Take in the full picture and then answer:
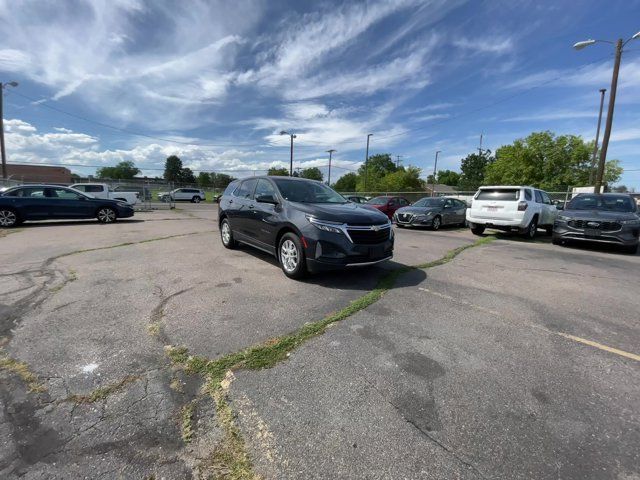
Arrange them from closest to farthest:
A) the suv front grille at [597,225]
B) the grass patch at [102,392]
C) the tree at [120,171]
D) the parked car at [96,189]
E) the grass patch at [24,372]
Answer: the grass patch at [102,392]
the grass patch at [24,372]
the suv front grille at [597,225]
the parked car at [96,189]
the tree at [120,171]

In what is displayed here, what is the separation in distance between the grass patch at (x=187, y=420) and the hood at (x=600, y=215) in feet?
34.4

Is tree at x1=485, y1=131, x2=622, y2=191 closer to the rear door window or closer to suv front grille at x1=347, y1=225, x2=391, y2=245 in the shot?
the rear door window

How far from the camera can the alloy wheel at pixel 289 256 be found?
5266 millimetres

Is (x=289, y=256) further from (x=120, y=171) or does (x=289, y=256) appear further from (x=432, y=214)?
(x=120, y=171)

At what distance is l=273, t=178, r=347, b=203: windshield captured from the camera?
5.90 m

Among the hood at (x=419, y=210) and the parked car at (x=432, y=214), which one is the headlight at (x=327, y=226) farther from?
the hood at (x=419, y=210)

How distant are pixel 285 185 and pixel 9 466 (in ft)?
16.5

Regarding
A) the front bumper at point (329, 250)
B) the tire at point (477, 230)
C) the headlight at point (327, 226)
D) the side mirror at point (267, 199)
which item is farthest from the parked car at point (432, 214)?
the headlight at point (327, 226)

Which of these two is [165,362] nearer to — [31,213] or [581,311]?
[581,311]

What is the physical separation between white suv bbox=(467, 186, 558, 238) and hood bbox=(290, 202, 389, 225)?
7189 mm

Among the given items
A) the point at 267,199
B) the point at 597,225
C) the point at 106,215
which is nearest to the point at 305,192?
the point at 267,199

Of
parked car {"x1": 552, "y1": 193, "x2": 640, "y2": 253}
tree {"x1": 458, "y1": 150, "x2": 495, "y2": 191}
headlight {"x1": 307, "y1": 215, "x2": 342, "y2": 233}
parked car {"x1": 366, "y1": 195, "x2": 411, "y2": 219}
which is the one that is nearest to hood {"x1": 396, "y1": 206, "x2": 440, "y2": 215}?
parked car {"x1": 366, "y1": 195, "x2": 411, "y2": 219}

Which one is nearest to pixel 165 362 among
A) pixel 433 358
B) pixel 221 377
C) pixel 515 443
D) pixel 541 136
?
pixel 221 377

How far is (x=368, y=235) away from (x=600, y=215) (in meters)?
7.67
